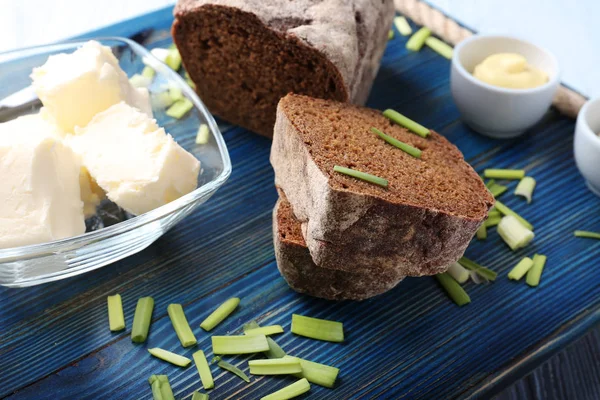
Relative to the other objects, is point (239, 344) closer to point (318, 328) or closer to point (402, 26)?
point (318, 328)

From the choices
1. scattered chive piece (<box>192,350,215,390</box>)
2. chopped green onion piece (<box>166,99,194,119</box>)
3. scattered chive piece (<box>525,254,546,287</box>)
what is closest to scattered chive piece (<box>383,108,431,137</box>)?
scattered chive piece (<box>525,254,546,287</box>)

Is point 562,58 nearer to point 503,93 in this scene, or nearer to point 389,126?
point 503,93

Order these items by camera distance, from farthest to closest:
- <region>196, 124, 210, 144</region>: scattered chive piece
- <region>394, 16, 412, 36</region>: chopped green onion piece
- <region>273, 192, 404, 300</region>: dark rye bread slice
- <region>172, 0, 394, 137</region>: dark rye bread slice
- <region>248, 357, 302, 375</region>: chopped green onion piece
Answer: <region>394, 16, 412, 36</region>: chopped green onion piece → <region>196, 124, 210, 144</region>: scattered chive piece → <region>172, 0, 394, 137</region>: dark rye bread slice → <region>273, 192, 404, 300</region>: dark rye bread slice → <region>248, 357, 302, 375</region>: chopped green onion piece

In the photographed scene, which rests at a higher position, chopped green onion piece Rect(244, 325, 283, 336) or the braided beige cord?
the braided beige cord

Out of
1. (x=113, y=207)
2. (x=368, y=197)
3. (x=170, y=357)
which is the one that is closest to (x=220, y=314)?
(x=170, y=357)

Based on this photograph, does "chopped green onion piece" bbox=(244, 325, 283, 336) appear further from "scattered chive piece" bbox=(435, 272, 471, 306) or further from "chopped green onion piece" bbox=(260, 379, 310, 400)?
"scattered chive piece" bbox=(435, 272, 471, 306)

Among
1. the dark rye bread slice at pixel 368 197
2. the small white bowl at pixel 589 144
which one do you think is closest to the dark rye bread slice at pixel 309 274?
the dark rye bread slice at pixel 368 197
